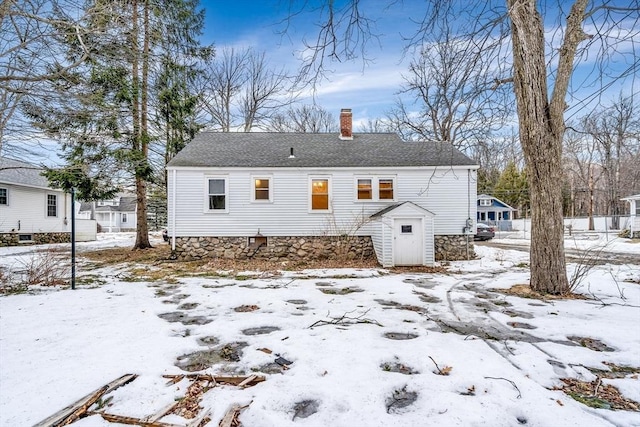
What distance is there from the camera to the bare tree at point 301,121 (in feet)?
80.3

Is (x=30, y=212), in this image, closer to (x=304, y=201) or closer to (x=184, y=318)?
(x=304, y=201)

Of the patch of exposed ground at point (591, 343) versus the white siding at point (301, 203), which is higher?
the white siding at point (301, 203)

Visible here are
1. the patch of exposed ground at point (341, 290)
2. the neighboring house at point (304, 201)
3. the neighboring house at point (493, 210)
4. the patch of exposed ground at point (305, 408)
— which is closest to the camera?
the patch of exposed ground at point (305, 408)

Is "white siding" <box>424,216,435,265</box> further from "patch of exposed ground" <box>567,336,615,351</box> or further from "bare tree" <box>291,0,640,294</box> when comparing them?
"patch of exposed ground" <box>567,336,615,351</box>

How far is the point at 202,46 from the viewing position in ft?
52.5

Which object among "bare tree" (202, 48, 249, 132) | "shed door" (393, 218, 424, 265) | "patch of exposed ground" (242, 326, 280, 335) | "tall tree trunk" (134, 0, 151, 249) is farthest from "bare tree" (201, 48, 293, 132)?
"patch of exposed ground" (242, 326, 280, 335)

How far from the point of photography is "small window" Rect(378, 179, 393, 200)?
38.5 feet

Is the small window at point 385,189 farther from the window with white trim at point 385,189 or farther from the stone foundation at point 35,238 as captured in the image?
the stone foundation at point 35,238

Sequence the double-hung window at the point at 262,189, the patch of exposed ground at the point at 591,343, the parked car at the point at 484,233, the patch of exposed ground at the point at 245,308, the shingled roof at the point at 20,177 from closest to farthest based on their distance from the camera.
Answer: the patch of exposed ground at the point at 591,343 → the patch of exposed ground at the point at 245,308 → the double-hung window at the point at 262,189 → the shingled roof at the point at 20,177 → the parked car at the point at 484,233

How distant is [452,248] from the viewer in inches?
462


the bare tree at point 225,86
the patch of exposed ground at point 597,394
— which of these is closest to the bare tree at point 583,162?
the bare tree at point 225,86

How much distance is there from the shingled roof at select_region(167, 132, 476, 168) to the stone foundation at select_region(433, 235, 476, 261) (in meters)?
2.79

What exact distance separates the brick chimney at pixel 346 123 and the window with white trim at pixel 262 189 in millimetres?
4098

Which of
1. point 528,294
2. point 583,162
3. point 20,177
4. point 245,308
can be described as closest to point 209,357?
point 245,308
